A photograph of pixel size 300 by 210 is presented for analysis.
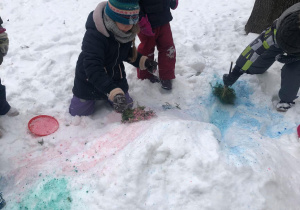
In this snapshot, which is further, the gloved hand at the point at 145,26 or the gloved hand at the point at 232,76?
the gloved hand at the point at 232,76

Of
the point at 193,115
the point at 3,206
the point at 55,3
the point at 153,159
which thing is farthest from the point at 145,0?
the point at 55,3

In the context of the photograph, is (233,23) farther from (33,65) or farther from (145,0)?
(33,65)

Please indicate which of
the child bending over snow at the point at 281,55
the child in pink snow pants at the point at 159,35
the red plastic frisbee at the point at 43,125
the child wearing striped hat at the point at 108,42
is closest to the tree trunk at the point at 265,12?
the child bending over snow at the point at 281,55

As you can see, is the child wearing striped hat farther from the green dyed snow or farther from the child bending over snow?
the child bending over snow

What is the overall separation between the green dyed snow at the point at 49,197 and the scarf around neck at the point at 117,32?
1.44 metres

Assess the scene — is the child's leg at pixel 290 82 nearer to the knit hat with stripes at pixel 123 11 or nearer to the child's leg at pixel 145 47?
the child's leg at pixel 145 47

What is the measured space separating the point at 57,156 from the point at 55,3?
165 inches

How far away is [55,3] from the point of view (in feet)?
18.5

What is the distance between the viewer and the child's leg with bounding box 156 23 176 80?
131 inches

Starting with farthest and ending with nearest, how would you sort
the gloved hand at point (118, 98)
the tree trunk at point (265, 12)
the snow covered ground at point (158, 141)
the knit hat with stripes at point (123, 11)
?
the tree trunk at point (265, 12) → the gloved hand at point (118, 98) → the knit hat with stripes at point (123, 11) → the snow covered ground at point (158, 141)

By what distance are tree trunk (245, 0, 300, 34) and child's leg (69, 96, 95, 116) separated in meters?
2.91

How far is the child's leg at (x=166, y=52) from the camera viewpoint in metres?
3.33

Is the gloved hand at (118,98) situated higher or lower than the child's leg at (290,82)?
higher

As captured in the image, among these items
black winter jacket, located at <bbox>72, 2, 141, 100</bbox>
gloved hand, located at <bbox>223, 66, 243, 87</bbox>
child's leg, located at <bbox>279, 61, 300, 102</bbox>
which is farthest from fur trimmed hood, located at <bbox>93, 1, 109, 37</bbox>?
child's leg, located at <bbox>279, 61, 300, 102</bbox>
